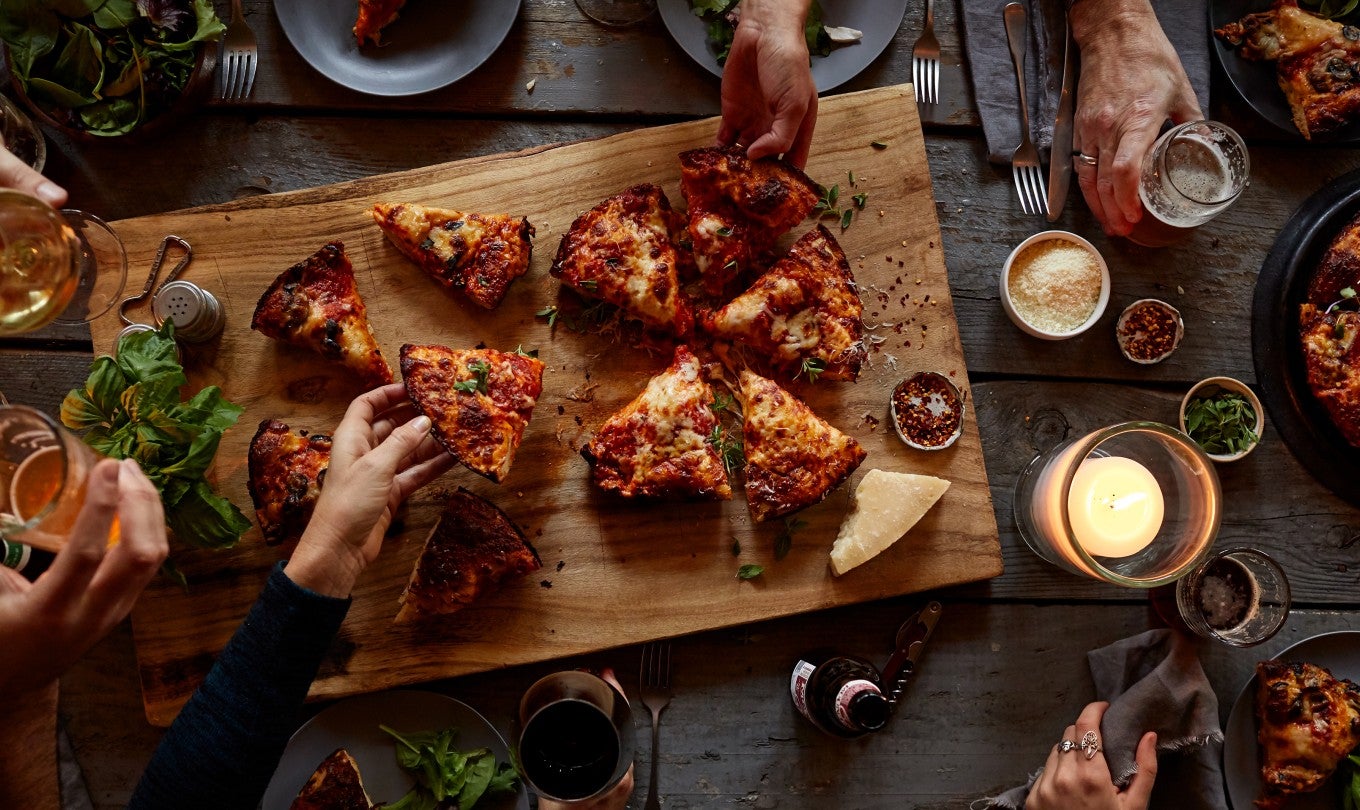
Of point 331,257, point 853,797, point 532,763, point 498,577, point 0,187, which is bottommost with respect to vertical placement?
point 853,797

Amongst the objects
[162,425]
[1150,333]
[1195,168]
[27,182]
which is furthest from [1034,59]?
[27,182]

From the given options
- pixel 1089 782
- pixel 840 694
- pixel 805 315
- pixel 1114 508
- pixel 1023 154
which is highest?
pixel 1023 154

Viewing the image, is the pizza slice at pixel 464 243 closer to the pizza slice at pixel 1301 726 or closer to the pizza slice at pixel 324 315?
the pizza slice at pixel 324 315

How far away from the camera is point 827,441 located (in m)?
3.72

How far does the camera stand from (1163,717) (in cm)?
380

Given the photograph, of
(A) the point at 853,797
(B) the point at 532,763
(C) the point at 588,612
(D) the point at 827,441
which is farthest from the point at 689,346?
(A) the point at 853,797

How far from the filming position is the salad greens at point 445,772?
352cm

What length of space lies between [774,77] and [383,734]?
301cm

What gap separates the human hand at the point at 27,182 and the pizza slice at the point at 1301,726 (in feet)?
16.3

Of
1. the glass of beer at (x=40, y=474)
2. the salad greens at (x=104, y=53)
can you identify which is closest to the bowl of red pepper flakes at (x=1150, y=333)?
the glass of beer at (x=40, y=474)

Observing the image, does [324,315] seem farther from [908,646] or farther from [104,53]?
[908,646]

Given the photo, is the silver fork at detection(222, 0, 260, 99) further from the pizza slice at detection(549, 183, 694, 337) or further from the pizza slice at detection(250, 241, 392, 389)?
the pizza slice at detection(549, 183, 694, 337)

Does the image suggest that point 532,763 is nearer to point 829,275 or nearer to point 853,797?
point 853,797

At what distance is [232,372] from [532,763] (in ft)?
6.54
